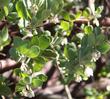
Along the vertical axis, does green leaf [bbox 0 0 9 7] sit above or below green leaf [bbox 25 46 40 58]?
above

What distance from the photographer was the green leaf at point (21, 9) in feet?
3.14

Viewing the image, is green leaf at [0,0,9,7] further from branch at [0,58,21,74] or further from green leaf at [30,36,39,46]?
branch at [0,58,21,74]

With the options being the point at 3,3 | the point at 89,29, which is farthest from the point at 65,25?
the point at 3,3

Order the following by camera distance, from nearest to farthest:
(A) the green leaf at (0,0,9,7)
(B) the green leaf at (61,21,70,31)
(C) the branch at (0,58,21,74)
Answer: (A) the green leaf at (0,0,9,7) < (B) the green leaf at (61,21,70,31) < (C) the branch at (0,58,21,74)

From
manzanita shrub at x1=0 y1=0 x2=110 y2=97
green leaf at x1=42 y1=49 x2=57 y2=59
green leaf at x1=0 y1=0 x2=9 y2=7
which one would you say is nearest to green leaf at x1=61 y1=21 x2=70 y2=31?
manzanita shrub at x1=0 y1=0 x2=110 y2=97

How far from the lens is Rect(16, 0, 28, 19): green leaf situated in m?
0.96

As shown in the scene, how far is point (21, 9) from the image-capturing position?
0.97m

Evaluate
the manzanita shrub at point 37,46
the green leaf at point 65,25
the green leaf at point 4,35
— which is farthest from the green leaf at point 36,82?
the green leaf at point 65,25

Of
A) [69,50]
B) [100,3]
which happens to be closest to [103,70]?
[100,3]

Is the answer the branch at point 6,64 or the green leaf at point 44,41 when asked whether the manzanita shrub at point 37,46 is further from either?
the branch at point 6,64

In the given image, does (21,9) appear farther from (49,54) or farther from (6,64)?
(6,64)

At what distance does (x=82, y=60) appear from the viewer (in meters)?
1.02

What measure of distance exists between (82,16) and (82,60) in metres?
0.33

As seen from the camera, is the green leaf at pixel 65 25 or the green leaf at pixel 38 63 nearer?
the green leaf at pixel 38 63
